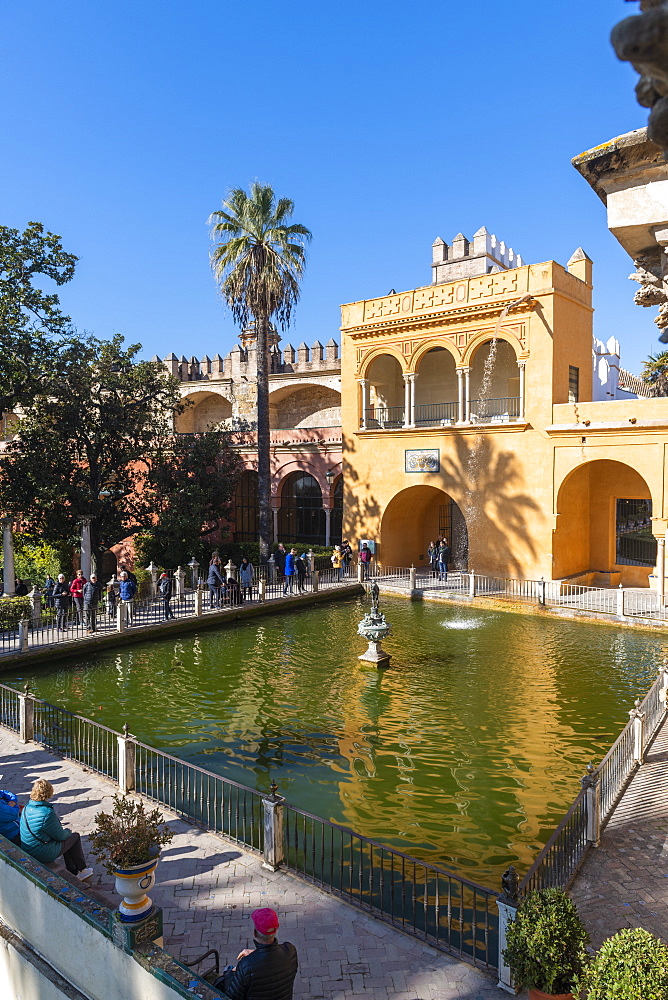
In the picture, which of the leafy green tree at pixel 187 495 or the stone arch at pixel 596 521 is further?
the leafy green tree at pixel 187 495

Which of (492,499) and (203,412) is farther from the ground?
(203,412)

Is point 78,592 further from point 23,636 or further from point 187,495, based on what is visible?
point 187,495

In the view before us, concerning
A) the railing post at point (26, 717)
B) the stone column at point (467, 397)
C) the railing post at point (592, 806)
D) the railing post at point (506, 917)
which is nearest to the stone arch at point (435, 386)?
the stone column at point (467, 397)

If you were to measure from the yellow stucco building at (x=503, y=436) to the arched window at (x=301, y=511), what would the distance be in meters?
5.09

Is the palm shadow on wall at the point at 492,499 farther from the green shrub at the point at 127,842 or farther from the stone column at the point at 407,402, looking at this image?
the green shrub at the point at 127,842

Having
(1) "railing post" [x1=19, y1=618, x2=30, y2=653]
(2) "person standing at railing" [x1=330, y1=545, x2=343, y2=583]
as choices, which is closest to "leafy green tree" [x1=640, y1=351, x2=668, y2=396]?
(2) "person standing at railing" [x1=330, y1=545, x2=343, y2=583]

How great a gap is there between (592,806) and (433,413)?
71.0 feet

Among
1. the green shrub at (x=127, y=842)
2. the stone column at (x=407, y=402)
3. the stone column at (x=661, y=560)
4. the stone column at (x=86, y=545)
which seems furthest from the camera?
the stone column at (x=407, y=402)

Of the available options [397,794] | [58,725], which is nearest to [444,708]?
[397,794]

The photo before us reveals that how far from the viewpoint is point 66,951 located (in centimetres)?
465

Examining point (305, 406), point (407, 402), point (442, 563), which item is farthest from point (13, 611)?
point (305, 406)

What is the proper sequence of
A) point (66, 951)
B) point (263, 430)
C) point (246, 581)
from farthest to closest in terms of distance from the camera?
point (263, 430), point (246, 581), point (66, 951)

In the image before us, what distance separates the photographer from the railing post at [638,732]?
26.8 feet

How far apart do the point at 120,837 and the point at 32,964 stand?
41.5 inches
